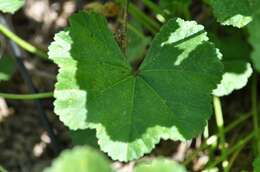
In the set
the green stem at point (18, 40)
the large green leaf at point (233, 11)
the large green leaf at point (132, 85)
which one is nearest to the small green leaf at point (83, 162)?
the large green leaf at point (132, 85)

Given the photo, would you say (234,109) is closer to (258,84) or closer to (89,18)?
(258,84)

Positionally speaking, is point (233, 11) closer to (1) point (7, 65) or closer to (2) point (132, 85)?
(2) point (132, 85)

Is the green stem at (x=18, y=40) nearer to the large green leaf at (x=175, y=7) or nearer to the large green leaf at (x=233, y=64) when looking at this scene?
the large green leaf at (x=175, y=7)

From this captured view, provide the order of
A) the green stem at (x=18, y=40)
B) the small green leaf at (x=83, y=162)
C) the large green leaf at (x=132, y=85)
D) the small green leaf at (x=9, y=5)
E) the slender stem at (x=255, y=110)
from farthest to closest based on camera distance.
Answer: the slender stem at (x=255, y=110) < the green stem at (x=18, y=40) < the small green leaf at (x=9, y=5) < the large green leaf at (x=132, y=85) < the small green leaf at (x=83, y=162)

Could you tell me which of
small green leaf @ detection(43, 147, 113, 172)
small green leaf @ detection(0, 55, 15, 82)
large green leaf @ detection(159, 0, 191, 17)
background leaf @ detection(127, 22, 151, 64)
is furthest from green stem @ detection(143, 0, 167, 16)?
small green leaf @ detection(43, 147, 113, 172)

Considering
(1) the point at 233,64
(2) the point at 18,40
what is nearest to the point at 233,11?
(1) the point at 233,64

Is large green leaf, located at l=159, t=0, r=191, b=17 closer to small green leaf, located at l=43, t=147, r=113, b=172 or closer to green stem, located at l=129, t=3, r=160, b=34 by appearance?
green stem, located at l=129, t=3, r=160, b=34
